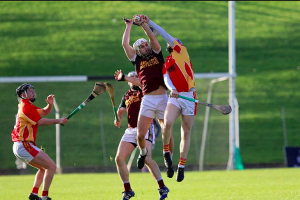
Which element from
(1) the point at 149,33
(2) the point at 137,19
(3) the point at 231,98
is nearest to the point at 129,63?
(3) the point at 231,98

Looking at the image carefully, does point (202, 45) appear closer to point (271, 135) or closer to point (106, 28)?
point (106, 28)

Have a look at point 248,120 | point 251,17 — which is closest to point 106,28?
point 251,17

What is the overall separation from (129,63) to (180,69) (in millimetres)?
19519

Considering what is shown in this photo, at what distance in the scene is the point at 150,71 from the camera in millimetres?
9016

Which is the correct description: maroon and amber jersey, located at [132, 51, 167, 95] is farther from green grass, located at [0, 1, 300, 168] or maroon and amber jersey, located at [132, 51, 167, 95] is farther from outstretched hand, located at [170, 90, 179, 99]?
green grass, located at [0, 1, 300, 168]

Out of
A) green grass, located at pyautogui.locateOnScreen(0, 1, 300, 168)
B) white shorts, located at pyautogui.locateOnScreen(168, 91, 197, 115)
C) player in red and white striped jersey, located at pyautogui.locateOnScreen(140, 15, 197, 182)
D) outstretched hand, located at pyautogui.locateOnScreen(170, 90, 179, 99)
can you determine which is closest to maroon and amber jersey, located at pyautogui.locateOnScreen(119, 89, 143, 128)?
player in red and white striped jersey, located at pyautogui.locateOnScreen(140, 15, 197, 182)

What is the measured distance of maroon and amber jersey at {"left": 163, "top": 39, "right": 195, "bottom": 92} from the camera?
9062 mm

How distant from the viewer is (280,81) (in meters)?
27.9

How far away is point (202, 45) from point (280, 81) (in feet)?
16.3

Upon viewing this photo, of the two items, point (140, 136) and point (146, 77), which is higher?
point (146, 77)

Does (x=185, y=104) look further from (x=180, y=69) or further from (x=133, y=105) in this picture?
(x=133, y=105)

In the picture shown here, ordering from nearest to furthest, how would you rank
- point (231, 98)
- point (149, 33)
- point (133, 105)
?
point (149, 33), point (133, 105), point (231, 98)

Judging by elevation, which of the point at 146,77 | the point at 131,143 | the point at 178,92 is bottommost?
the point at 131,143

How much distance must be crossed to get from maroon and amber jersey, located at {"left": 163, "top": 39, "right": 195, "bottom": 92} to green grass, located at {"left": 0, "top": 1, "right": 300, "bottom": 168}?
11.2 meters
